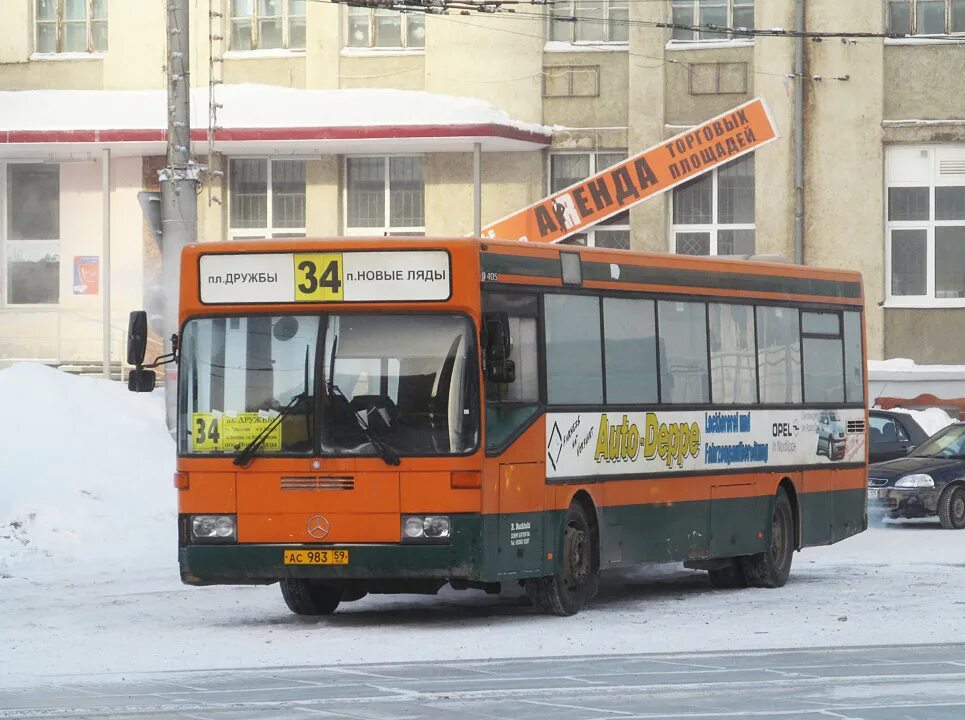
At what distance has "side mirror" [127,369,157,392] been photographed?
15.7m

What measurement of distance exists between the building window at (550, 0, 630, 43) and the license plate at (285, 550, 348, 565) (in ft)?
77.8

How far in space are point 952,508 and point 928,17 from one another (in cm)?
1300

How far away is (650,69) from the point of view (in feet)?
122

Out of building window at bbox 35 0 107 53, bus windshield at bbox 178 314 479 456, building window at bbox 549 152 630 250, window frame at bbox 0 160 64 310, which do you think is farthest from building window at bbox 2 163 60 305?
bus windshield at bbox 178 314 479 456

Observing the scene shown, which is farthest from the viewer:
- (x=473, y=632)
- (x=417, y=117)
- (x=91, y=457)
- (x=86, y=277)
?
(x=86, y=277)

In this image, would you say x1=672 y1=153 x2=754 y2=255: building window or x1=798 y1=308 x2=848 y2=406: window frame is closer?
x1=798 y1=308 x2=848 y2=406: window frame

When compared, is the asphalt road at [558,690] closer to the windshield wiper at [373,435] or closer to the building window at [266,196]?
the windshield wiper at [373,435]

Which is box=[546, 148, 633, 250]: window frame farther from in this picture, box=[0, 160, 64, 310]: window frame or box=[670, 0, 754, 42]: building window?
box=[0, 160, 64, 310]: window frame

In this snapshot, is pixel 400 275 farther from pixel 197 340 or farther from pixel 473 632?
pixel 473 632

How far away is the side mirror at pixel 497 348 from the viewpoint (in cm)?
1461

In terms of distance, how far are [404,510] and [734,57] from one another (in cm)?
2374

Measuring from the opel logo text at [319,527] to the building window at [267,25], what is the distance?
24609 mm

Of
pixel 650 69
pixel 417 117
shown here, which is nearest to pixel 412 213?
pixel 417 117

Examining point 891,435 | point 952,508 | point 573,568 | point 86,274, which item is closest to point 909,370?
point 891,435
